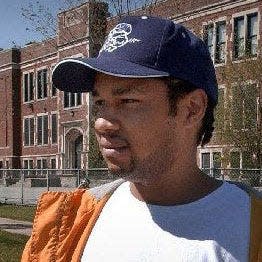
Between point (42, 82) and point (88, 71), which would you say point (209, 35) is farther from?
point (88, 71)

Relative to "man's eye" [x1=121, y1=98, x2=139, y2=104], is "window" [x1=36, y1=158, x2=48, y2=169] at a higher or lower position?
lower

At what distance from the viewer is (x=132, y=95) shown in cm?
183

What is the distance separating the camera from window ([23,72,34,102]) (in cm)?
4476

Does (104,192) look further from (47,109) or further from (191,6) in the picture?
(47,109)

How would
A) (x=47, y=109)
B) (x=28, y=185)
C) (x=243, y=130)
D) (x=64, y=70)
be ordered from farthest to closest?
(x=47, y=109)
(x=28, y=185)
(x=243, y=130)
(x=64, y=70)

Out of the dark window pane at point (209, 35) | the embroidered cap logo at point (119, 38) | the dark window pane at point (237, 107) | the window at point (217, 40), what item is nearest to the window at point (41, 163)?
the dark window pane at point (209, 35)

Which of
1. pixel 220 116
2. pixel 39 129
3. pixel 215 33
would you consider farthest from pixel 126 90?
pixel 39 129

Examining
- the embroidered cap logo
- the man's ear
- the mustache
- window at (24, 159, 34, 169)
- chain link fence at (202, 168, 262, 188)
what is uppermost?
the embroidered cap logo

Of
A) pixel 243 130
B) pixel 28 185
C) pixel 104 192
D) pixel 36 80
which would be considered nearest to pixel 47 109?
pixel 36 80

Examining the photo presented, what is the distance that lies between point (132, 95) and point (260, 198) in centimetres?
56

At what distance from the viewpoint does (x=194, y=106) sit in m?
1.93

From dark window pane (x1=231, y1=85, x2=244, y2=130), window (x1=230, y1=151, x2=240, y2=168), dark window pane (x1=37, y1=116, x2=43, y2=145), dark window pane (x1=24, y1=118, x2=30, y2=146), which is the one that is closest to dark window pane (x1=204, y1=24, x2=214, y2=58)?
dark window pane (x1=231, y1=85, x2=244, y2=130)

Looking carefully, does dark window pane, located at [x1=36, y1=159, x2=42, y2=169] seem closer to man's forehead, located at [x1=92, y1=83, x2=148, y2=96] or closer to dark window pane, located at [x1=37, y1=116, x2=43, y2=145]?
dark window pane, located at [x1=37, y1=116, x2=43, y2=145]

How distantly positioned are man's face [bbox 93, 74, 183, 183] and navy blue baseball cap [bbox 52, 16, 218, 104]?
59mm
